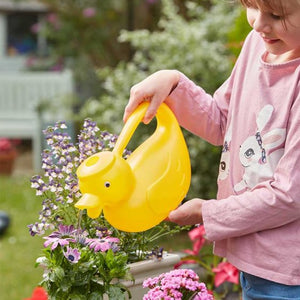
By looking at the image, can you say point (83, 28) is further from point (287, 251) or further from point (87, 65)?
point (287, 251)

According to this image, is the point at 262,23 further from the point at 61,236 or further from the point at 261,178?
the point at 61,236

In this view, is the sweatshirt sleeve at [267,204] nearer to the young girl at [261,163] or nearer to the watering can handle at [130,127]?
the young girl at [261,163]

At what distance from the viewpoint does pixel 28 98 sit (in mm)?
9812

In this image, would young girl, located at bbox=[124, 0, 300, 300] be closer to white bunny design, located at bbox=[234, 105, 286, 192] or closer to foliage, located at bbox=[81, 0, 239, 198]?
white bunny design, located at bbox=[234, 105, 286, 192]

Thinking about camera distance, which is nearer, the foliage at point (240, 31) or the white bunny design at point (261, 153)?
the white bunny design at point (261, 153)

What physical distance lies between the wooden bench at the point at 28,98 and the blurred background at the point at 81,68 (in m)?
A: 0.01

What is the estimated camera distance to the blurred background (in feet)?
17.6

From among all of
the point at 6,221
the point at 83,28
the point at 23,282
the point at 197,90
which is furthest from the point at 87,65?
the point at 197,90

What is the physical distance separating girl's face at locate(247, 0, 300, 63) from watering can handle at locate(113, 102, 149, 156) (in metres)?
0.34

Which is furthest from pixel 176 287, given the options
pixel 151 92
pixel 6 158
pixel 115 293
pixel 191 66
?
pixel 6 158

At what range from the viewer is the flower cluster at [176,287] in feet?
6.13

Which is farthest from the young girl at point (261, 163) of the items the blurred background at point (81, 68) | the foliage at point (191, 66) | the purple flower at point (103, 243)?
the foliage at point (191, 66)

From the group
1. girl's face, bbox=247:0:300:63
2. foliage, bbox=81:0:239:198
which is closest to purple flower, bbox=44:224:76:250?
girl's face, bbox=247:0:300:63

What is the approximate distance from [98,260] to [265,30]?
677 mm
